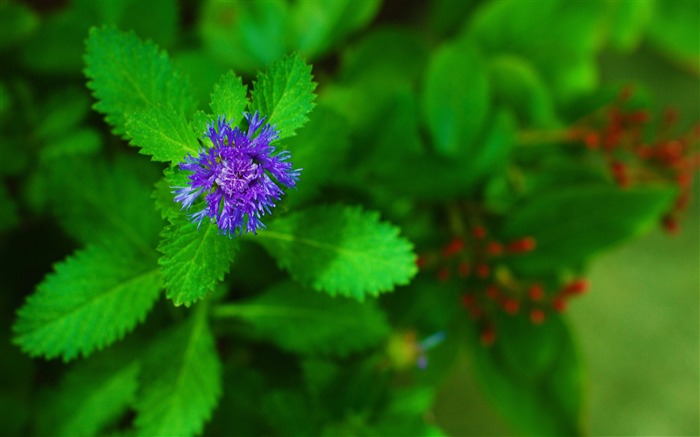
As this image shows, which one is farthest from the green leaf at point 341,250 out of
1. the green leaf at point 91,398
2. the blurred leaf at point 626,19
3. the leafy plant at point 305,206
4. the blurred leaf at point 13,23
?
the blurred leaf at point 626,19

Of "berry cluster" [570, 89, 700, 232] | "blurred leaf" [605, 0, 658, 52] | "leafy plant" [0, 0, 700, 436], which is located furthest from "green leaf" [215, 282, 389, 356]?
"blurred leaf" [605, 0, 658, 52]

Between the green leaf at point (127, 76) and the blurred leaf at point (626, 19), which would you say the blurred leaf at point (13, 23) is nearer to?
the green leaf at point (127, 76)

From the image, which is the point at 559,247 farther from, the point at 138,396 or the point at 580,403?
the point at 138,396

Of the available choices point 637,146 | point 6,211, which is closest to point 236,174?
point 6,211

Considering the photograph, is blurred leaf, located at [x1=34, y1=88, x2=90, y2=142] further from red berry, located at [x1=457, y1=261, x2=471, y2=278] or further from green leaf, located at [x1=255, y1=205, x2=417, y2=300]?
red berry, located at [x1=457, y1=261, x2=471, y2=278]

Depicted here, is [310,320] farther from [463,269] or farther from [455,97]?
[455,97]

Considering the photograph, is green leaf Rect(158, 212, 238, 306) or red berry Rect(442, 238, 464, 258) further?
red berry Rect(442, 238, 464, 258)
